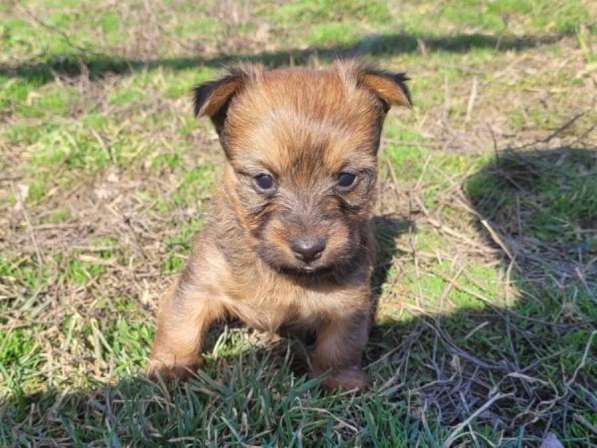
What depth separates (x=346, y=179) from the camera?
313cm

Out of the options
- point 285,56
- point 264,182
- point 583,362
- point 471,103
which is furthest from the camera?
point 285,56

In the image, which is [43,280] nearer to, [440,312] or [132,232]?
[132,232]

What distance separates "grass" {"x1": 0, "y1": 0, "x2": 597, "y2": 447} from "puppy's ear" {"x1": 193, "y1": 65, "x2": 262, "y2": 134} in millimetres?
1451

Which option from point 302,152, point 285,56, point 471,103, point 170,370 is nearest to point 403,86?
point 302,152

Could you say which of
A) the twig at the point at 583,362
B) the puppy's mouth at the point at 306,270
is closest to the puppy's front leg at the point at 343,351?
the puppy's mouth at the point at 306,270

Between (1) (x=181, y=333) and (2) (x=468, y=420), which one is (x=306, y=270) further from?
(2) (x=468, y=420)

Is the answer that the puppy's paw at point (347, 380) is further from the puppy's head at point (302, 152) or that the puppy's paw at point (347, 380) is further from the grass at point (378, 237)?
the puppy's head at point (302, 152)

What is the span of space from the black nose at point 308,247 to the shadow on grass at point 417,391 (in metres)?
0.83

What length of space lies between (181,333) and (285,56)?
499 cm

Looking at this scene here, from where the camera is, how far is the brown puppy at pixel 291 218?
296 centimetres

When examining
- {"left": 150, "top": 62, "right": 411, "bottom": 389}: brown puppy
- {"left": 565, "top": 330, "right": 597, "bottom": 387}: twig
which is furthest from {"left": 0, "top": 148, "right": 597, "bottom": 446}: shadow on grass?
{"left": 150, "top": 62, "right": 411, "bottom": 389}: brown puppy

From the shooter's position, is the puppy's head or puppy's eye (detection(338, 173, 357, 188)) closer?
the puppy's head

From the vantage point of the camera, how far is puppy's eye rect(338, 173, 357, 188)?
122 inches

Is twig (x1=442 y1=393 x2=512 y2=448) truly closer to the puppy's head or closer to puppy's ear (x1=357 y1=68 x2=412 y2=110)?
the puppy's head
